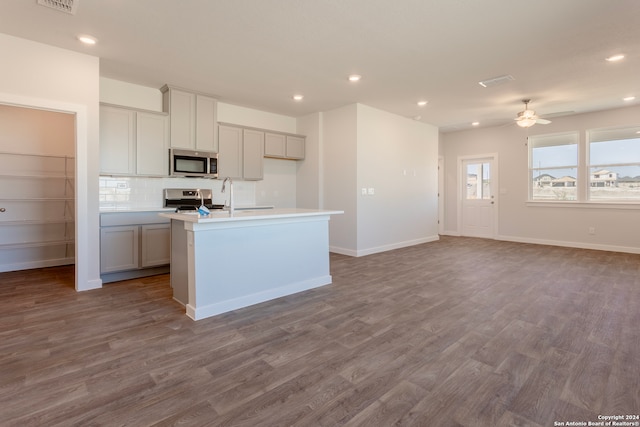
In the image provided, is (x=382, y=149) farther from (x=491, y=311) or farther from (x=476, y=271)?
(x=491, y=311)

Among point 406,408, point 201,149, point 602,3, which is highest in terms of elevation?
point 602,3

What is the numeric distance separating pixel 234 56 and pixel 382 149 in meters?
3.40

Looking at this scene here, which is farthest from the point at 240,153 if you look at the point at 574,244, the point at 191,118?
the point at 574,244

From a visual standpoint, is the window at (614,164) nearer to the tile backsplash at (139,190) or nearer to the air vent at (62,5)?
the tile backsplash at (139,190)

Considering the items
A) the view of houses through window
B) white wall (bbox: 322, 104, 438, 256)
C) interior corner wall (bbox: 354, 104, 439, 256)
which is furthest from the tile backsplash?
the view of houses through window

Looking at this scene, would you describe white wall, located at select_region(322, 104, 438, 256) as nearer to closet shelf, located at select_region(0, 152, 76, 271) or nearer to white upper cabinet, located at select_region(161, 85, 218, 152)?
white upper cabinet, located at select_region(161, 85, 218, 152)

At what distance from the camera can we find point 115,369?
2.11 metres

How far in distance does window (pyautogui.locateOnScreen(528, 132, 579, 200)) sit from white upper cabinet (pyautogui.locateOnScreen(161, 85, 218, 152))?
22.8 ft

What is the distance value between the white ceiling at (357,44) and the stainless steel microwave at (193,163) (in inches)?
39.7

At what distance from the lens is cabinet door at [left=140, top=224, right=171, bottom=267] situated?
14.4 feet

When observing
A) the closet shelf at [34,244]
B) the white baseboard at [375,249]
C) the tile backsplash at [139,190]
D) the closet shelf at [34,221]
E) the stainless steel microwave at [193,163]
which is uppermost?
the stainless steel microwave at [193,163]

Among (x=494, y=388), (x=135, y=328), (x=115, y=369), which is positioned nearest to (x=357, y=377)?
(x=494, y=388)

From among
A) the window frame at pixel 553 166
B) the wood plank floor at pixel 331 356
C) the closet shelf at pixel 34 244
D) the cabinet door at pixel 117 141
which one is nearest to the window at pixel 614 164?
the window frame at pixel 553 166

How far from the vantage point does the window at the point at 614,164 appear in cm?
617
